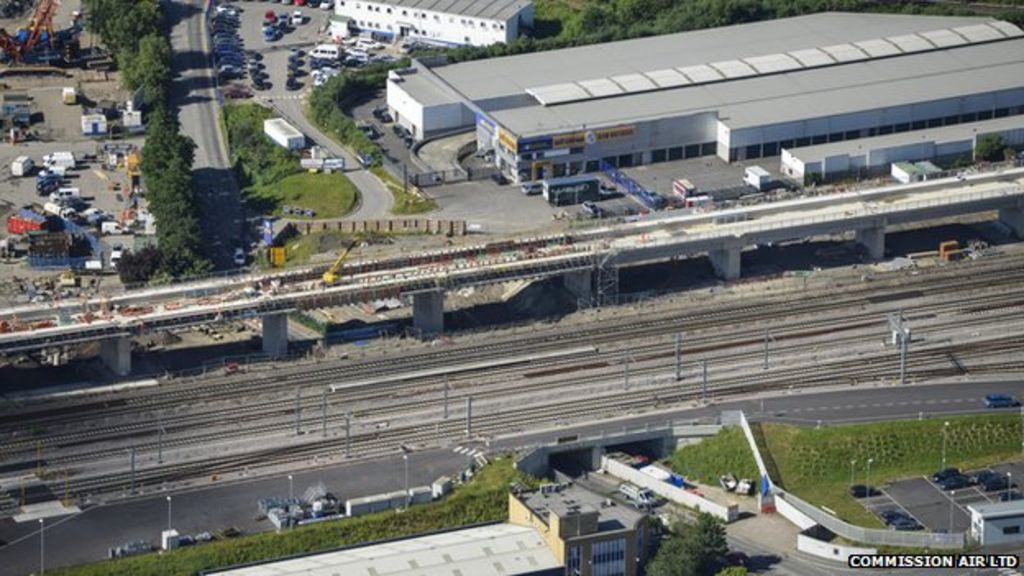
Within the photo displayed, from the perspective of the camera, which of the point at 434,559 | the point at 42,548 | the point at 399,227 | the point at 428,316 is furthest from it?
the point at 399,227

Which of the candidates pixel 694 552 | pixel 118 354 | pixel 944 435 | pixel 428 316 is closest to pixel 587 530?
pixel 694 552

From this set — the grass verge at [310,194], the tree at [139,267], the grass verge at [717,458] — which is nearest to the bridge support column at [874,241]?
the grass verge at [717,458]

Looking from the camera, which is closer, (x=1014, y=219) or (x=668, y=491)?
(x=668, y=491)

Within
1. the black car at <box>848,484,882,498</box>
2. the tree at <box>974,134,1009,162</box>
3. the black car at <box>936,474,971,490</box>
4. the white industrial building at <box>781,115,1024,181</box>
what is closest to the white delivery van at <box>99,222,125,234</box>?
the white industrial building at <box>781,115,1024,181</box>

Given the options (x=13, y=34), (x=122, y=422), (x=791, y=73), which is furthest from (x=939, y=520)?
(x=13, y=34)

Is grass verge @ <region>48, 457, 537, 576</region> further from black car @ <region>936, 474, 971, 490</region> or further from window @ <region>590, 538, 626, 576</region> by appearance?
black car @ <region>936, 474, 971, 490</region>

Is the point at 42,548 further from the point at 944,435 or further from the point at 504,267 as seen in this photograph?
the point at 944,435
